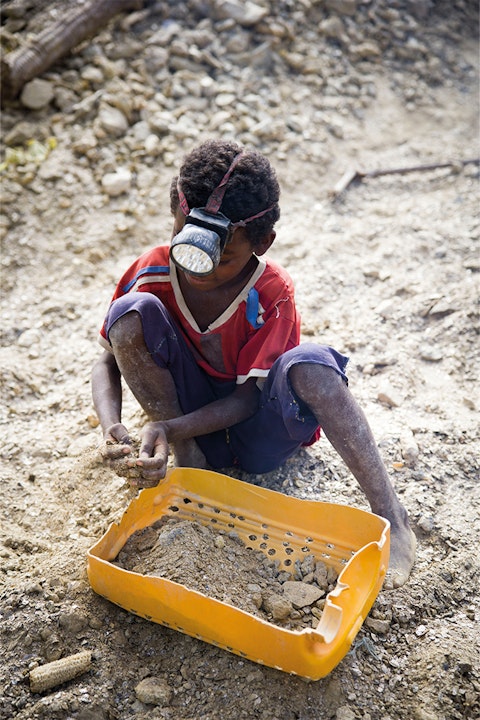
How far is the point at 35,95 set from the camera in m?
4.04

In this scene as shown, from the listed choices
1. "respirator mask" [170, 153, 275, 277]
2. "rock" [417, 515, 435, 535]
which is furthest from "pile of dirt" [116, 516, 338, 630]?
"respirator mask" [170, 153, 275, 277]

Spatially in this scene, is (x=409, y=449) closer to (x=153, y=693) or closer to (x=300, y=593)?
(x=300, y=593)

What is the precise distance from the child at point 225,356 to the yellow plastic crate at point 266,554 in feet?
0.49

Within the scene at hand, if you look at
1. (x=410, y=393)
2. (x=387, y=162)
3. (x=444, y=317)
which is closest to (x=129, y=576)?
(x=410, y=393)

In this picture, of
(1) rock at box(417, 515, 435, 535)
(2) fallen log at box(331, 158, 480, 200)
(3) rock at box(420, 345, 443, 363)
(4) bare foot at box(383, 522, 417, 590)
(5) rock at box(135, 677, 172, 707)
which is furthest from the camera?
(2) fallen log at box(331, 158, 480, 200)

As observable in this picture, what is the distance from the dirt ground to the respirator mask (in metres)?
0.85

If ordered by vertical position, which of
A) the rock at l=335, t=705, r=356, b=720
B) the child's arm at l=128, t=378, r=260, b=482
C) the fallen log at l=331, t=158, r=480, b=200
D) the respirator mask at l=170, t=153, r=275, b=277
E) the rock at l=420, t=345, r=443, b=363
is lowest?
the fallen log at l=331, t=158, r=480, b=200

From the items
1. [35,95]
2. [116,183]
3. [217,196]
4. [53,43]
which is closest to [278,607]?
[217,196]

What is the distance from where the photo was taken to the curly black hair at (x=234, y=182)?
1727 millimetres

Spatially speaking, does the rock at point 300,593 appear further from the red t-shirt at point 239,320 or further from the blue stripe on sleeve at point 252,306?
the blue stripe on sleeve at point 252,306

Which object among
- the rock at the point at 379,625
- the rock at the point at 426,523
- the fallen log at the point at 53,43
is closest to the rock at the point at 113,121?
the fallen log at the point at 53,43

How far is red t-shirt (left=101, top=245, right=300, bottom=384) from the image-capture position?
191cm

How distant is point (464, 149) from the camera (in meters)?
4.48

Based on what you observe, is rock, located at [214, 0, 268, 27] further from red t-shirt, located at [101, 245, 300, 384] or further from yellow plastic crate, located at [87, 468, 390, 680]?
yellow plastic crate, located at [87, 468, 390, 680]
